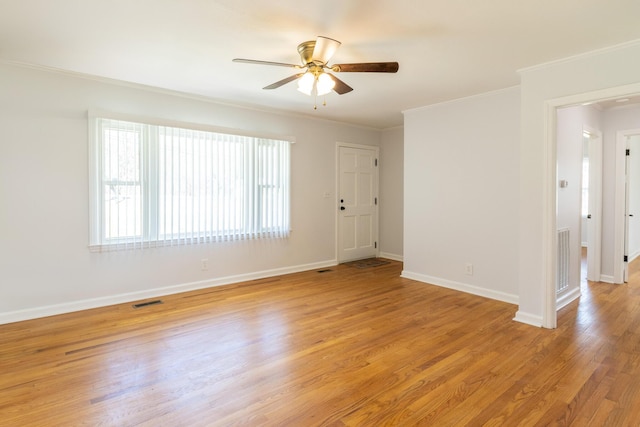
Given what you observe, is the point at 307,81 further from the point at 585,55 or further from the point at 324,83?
the point at 585,55

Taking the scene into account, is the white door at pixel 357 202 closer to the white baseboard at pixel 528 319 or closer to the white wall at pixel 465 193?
the white wall at pixel 465 193

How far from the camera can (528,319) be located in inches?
126

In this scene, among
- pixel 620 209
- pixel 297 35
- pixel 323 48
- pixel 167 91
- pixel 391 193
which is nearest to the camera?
pixel 323 48

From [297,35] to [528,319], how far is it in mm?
3261

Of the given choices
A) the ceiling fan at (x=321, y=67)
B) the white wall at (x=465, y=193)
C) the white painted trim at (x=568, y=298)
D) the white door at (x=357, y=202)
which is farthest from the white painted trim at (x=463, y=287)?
the ceiling fan at (x=321, y=67)

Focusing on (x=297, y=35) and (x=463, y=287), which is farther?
(x=463, y=287)

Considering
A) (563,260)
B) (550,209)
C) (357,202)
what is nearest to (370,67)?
(550,209)

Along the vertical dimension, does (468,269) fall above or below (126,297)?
above

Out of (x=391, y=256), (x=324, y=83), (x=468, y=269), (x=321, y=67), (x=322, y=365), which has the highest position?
(x=321, y=67)

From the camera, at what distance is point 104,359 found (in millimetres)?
2521

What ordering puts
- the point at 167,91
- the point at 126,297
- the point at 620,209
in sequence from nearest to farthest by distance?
1. the point at 126,297
2. the point at 167,91
3. the point at 620,209

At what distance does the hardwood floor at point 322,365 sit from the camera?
1.92 m

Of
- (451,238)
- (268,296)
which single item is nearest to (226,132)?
(268,296)

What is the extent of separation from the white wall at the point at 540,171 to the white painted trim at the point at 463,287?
1.92ft
